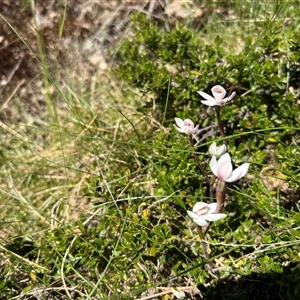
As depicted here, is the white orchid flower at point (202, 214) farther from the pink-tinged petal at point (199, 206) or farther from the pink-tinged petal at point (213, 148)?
the pink-tinged petal at point (213, 148)

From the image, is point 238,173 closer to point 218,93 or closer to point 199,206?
point 199,206

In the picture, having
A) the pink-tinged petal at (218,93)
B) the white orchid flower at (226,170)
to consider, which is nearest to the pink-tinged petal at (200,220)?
the white orchid flower at (226,170)

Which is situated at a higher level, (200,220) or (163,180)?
(200,220)

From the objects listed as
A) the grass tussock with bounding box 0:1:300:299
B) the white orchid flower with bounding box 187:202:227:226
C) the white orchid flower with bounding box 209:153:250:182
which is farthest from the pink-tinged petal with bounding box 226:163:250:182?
the grass tussock with bounding box 0:1:300:299

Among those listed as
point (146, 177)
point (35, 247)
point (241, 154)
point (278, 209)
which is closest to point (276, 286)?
point (278, 209)

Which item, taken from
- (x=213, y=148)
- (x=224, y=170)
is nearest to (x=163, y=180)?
(x=213, y=148)

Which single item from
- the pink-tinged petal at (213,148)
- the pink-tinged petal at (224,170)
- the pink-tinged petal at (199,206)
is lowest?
the pink-tinged petal at (199,206)

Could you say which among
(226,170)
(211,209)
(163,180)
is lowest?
(163,180)
